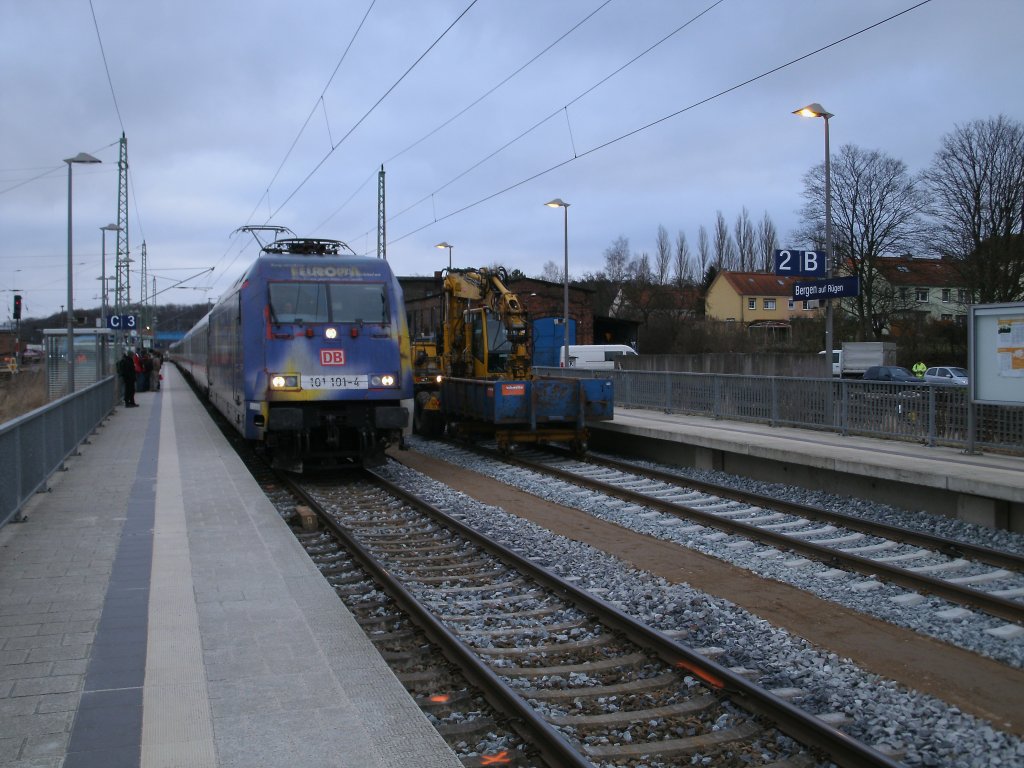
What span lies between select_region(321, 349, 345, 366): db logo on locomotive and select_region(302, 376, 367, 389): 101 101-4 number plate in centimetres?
21

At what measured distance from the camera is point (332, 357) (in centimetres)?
1316

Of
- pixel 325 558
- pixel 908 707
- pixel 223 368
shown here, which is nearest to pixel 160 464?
pixel 223 368

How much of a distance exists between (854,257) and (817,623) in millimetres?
42336

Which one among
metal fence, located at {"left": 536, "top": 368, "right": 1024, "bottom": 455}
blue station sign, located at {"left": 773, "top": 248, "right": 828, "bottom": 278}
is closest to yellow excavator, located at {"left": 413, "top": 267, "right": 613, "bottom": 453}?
metal fence, located at {"left": 536, "top": 368, "right": 1024, "bottom": 455}

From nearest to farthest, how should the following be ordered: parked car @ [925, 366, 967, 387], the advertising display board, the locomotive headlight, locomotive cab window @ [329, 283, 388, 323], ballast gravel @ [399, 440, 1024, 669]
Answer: ballast gravel @ [399, 440, 1024, 669]
the advertising display board
the locomotive headlight
locomotive cab window @ [329, 283, 388, 323]
parked car @ [925, 366, 967, 387]

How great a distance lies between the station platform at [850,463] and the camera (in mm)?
10188

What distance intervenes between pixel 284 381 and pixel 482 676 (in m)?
8.39

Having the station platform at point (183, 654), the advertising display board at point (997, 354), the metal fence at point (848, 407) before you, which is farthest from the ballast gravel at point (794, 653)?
the metal fence at point (848, 407)

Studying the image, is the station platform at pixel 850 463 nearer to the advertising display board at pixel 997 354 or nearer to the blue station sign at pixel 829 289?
the advertising display board at pixel 997 354

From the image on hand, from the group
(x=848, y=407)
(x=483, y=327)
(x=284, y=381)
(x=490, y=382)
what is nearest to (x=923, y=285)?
(x=848, y=407)

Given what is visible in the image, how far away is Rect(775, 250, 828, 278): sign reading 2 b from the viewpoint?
1889 centimetres

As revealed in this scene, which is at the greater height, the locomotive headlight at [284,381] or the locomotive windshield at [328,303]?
the locomotive windshield at [328,303]

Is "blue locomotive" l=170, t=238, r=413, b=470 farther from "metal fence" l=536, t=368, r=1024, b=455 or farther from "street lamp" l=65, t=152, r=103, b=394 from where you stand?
"street lamp" l=65, t=152, r=103, b=394

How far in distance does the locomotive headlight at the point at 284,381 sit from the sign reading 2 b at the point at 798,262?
35.8 feet
